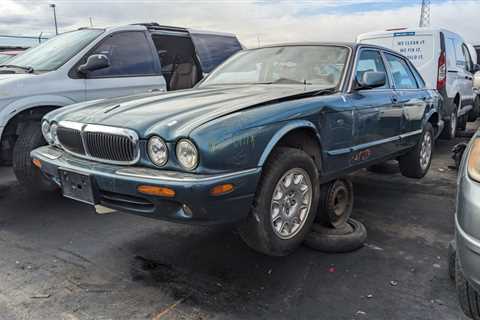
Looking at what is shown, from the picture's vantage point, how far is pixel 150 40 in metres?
5.73

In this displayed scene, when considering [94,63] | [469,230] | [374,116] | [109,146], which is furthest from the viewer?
[94,63]

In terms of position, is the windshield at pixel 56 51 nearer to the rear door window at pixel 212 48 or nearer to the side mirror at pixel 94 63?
the side mirror at pixel 94 63

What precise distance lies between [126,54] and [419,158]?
3763mm

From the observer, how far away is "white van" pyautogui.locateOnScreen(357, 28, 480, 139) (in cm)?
764

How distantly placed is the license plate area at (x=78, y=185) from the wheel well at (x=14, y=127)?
1779mm

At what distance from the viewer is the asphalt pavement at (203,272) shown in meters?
2.63

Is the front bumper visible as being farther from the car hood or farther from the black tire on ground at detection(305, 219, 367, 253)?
the black tire on ground at detection(305, 219, 367, 253)

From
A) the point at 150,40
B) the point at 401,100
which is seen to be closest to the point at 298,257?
the point at 401,100

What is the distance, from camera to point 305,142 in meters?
3.28

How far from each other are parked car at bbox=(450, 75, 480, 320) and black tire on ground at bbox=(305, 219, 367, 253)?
1.18m

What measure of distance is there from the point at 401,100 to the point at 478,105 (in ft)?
26.8

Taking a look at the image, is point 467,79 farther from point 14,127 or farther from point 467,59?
point 14,127

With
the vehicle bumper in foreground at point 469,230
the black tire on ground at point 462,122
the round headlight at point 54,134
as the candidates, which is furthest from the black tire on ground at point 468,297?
the black tire on ground at point 462,122

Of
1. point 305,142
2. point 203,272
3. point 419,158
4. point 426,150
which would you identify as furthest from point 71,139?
point 426,150
